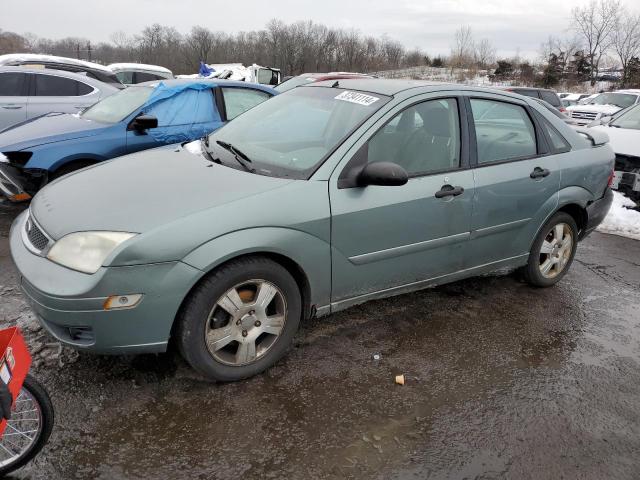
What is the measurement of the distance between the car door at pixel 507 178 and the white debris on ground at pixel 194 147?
6.40 feet

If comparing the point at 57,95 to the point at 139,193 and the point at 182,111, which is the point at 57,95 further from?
the point at 139,193

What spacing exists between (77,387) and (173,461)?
81cm

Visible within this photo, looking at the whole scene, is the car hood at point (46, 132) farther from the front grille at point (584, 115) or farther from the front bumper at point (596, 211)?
the front grille at point (584, 115)

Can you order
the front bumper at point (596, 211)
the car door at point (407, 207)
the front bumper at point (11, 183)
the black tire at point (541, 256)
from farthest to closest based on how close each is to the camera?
the front bumper at point (11, 183), the front bumper at point (596, 211), the black tire at point (541, 256), the car door at point (407, 207)

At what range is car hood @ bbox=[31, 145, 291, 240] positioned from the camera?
2.59m

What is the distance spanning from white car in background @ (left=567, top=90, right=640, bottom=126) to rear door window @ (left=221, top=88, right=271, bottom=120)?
13329 millimetres

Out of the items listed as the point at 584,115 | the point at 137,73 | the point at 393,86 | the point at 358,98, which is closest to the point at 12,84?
the point at 358,98

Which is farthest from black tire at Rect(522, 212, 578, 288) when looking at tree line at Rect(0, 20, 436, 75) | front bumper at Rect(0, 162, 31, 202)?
tree line at Rect(0, 20, 436, 75)

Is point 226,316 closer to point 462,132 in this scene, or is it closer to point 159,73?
point 462,132

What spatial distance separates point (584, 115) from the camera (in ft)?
55.7

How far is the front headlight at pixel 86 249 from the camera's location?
8.04 ft

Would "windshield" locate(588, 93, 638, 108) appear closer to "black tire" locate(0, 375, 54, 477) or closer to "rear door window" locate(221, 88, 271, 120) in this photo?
"rear door window" locate(221, 88, 271, 120)

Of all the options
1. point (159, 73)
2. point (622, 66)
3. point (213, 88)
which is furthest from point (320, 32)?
point (213, 88)

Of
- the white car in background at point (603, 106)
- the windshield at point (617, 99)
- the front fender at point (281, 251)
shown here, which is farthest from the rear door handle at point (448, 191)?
the windshield at point (617, 99)
